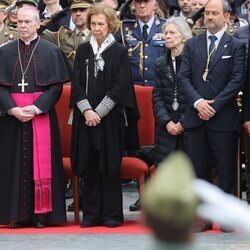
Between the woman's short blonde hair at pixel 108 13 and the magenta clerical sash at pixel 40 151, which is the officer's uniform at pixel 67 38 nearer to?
the woman's short blonde hair at pixel 108 13

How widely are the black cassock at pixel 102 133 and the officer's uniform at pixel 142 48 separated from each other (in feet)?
2.72

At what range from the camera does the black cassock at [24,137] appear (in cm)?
835

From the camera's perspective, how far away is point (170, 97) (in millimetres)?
8453

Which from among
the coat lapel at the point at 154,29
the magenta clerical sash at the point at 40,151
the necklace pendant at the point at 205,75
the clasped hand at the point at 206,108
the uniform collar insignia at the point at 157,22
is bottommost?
the magenta clerical sash at the point at 40,151

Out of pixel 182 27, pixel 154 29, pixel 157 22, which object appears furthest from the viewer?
pixel 157 22

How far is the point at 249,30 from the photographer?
876 centimetres

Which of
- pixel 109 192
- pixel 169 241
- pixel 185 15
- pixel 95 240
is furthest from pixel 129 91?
pixel 169 241

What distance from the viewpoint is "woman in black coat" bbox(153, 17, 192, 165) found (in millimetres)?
8359

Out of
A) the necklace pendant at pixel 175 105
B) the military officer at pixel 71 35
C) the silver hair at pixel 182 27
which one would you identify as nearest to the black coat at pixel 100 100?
the necklace pendant at pixel 175 105

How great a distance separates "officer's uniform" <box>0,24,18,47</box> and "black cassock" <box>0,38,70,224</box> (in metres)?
1.25

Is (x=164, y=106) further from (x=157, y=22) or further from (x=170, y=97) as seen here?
(x=157, y=22)

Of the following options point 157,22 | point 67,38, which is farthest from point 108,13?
point 67,38

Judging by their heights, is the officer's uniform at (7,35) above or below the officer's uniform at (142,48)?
above

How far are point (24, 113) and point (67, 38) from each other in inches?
72.8
